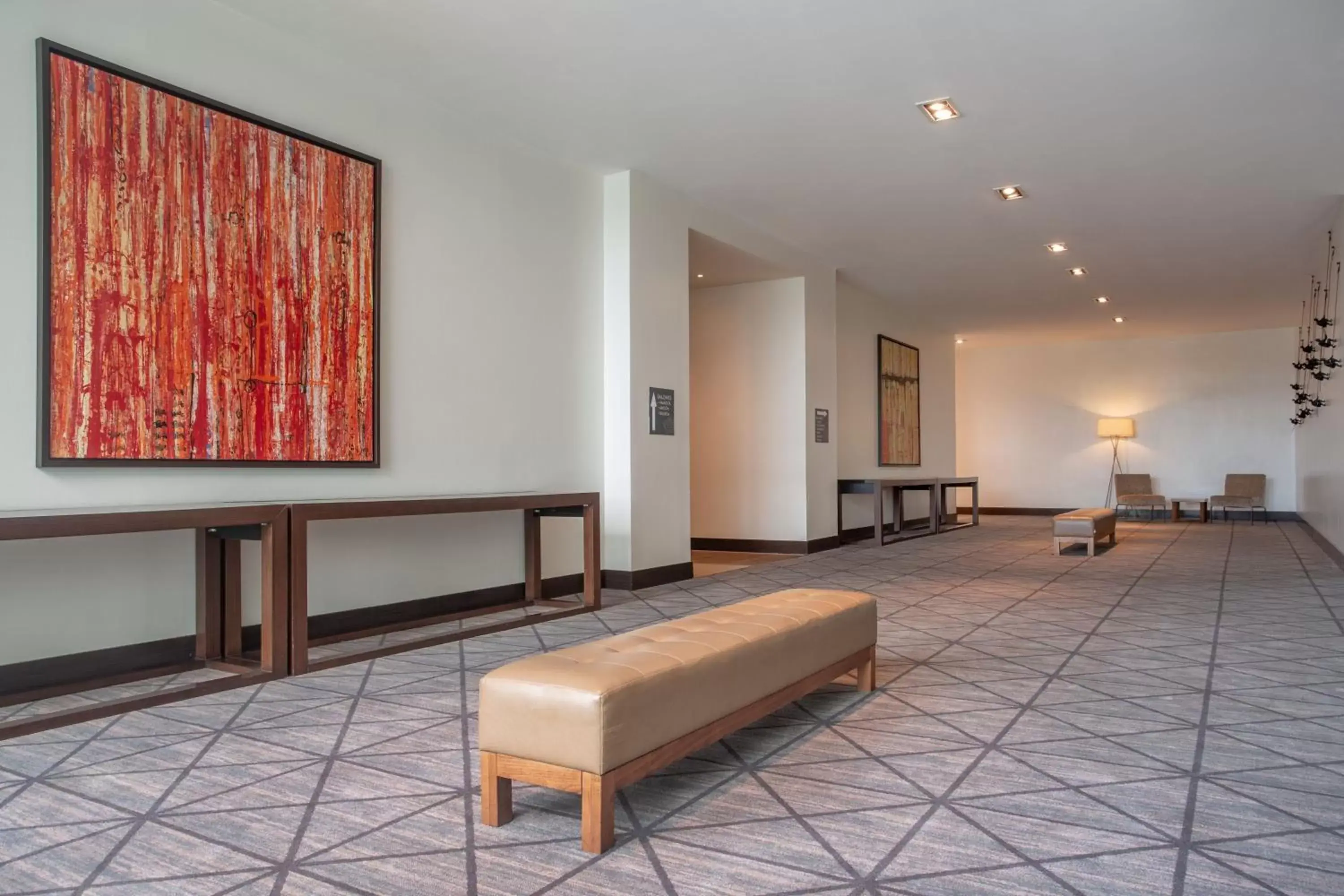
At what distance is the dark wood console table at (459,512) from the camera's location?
13.1ft

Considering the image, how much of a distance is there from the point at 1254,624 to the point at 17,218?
6390 mm

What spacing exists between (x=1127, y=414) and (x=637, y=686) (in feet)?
52.1

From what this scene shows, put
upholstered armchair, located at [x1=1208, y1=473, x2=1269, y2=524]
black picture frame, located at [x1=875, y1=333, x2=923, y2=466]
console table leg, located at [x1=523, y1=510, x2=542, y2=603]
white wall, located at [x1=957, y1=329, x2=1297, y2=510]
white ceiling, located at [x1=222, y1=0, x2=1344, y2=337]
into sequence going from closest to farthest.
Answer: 1. white ceiling, located at [x1=222, y1=0, x2=1344, y2=337]
2. console table leg, located at [x1=523, y1=510, x2=542, y2=603]
3. black picture frame, located at [x1=875, y1=333, x2=923, y2=466]
4. upholstered armchair, located at [x1=1208, y1=473, x2=1269, y2=524]
5. white wall, located at [x1=957, y1=329, x2=1297, y2=510]

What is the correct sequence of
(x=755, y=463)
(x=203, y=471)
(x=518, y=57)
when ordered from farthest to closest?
(x=755, y=463), (x=518, y=57), (x=203, y=471)

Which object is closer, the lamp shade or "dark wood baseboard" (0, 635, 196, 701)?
"dark wood baseboard" (0, 635, 196, 701)

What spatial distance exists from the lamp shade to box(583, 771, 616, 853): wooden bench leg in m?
15.3

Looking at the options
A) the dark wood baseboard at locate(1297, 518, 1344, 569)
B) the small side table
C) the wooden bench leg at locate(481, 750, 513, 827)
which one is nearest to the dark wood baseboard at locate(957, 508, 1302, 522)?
the small side table

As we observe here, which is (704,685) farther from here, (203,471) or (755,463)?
(755,463)

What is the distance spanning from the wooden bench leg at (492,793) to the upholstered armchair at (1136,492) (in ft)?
48.2

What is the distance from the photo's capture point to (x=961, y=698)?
138 inches

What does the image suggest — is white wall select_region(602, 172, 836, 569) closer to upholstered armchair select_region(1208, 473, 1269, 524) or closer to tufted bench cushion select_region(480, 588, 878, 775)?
tufted bench cushion select_region(480, 588, 878, 775)

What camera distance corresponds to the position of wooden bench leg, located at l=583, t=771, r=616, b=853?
2.06 meters

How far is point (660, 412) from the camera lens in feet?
23.1

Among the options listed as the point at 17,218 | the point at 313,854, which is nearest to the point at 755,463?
the point at 17,218
